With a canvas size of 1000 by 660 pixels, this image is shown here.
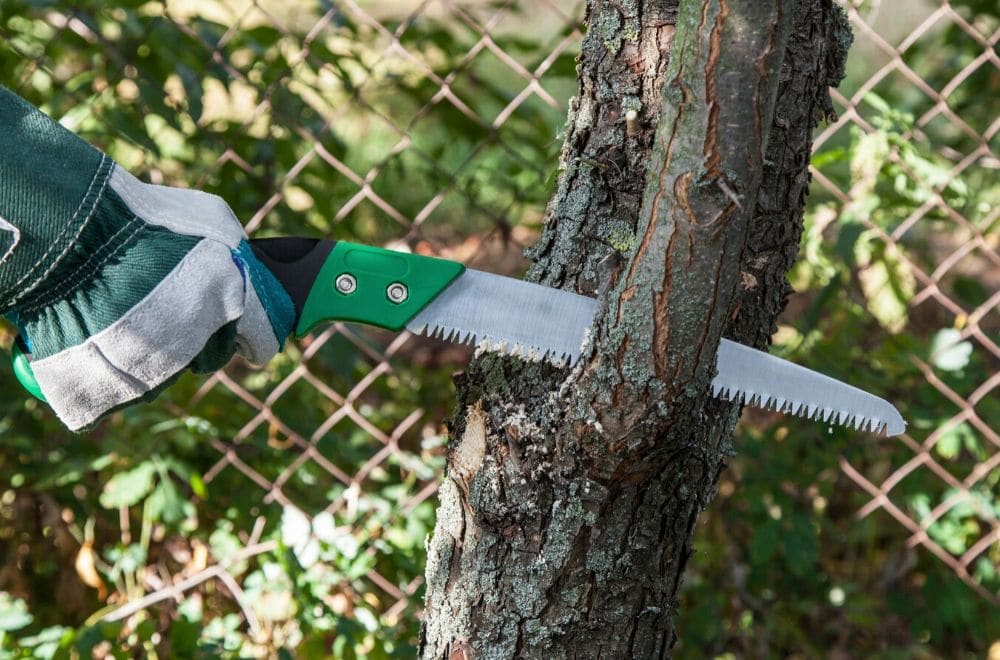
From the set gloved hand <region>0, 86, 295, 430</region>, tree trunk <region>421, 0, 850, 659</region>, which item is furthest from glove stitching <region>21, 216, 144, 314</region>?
tree trunk <region>421, 0, 850, 659</region>

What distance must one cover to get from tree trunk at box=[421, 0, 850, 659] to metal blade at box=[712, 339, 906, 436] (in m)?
0.04

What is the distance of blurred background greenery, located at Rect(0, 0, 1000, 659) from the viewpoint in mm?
1977

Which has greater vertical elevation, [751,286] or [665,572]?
[751,286]

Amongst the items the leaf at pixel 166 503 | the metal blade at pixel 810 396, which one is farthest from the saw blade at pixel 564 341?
the leaf at pixel 166 503

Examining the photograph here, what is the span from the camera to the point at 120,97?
6.76ft

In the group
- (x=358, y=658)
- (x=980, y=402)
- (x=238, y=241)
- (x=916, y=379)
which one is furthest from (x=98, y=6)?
(x=980, y=402)

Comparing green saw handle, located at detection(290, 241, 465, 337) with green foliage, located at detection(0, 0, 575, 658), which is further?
green foliage, located at detection(0, 0, 575, 658)

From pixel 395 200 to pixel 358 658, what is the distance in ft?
3.89

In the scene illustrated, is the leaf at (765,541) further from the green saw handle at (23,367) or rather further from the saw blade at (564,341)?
the green saw handle at (23,367)

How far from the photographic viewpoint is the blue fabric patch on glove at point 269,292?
1097 millimetres

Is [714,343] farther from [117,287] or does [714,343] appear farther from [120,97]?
[120,97]

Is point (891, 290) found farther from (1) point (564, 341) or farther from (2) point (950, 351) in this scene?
(1) point (564, 341)

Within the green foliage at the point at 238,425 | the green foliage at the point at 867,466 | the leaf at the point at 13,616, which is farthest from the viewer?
the green foliage at the point at 867,466

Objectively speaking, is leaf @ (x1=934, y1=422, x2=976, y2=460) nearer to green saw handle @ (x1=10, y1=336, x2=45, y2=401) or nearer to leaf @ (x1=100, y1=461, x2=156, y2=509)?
leaf @ (x1=100, y1=461, x2=156, y2=509)
